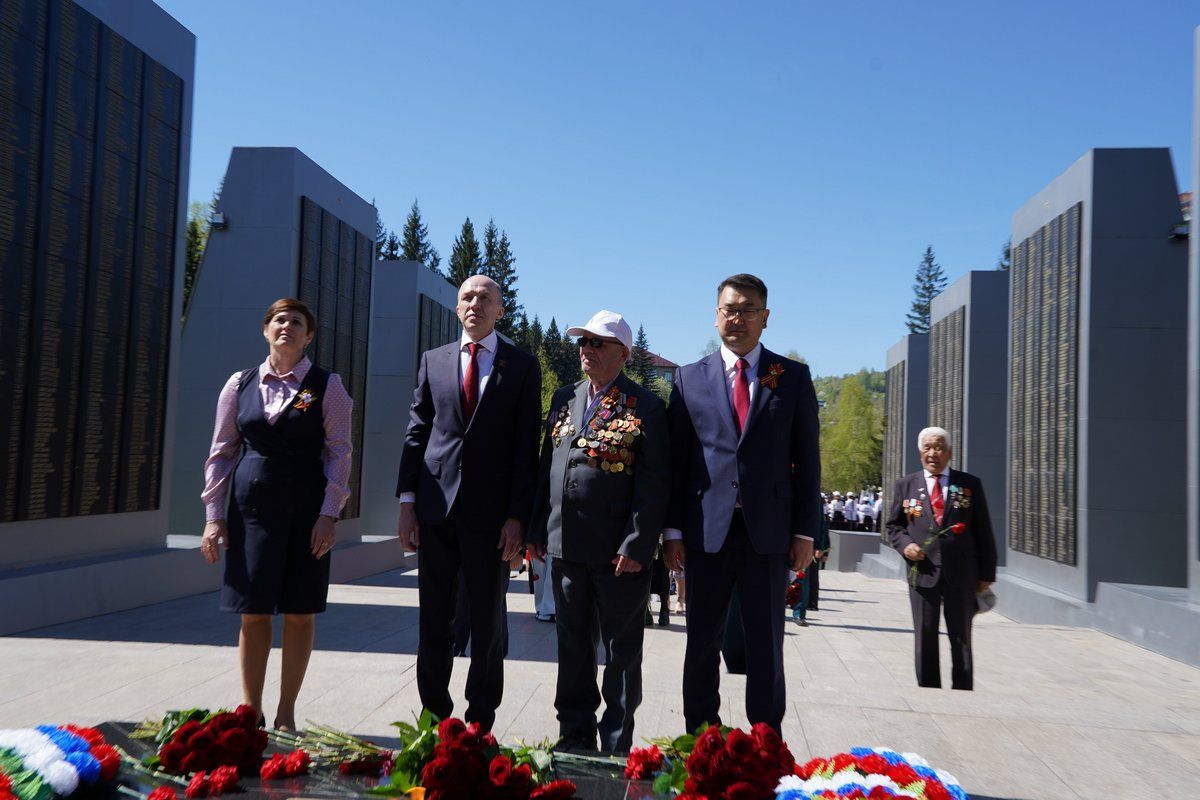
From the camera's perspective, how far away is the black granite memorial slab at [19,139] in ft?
24.2

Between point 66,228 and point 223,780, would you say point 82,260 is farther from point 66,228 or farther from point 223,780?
point 223,780

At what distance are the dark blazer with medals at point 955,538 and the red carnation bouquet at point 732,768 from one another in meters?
3.40

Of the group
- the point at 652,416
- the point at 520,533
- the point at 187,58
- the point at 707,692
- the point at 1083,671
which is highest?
the point at 187,58

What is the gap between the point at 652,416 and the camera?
3.83 meters

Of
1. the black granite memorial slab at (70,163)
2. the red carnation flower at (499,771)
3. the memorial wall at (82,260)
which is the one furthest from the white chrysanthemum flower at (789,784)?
the black granite memorial slab at (70,163)

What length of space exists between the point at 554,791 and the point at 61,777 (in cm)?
129

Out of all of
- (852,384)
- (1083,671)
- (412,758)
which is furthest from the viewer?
(852,384)

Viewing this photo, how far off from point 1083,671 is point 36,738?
7.35 meters

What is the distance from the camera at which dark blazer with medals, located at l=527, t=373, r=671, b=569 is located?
3.74 metres

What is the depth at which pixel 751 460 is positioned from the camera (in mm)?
3771

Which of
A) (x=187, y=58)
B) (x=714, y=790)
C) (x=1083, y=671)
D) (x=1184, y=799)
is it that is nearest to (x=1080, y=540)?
(x=1083, y=671)

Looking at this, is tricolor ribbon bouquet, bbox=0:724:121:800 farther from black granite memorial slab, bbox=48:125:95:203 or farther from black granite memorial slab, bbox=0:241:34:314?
black granite memorial slab, bbox=48:125:95:203

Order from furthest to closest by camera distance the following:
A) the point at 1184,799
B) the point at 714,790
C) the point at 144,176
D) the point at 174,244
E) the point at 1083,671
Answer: the point at 174,244 → the point at 144,176 → the point at 1083,671 → the point at 1184,799 → the point at 714,790

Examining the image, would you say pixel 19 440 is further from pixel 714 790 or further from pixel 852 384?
pixel 852 384
